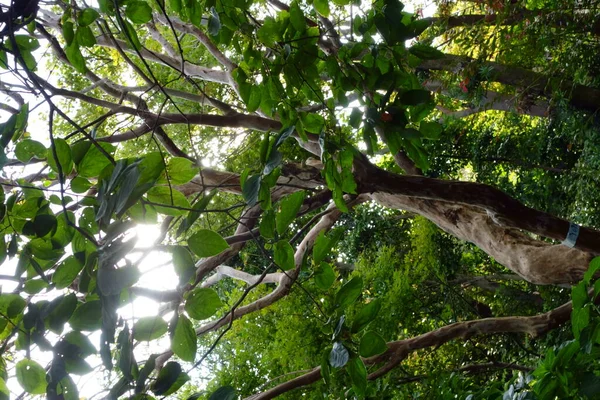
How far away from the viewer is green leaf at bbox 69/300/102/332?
85 cm

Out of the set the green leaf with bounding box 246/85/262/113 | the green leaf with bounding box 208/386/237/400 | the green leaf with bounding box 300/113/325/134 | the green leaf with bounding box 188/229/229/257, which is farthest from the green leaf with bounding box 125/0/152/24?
the green leaf with bounding box 208/386/237/400

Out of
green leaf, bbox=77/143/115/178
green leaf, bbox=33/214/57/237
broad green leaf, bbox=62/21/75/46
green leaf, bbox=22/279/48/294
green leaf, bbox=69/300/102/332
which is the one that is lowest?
green leaf, bbox=69/300/102/332

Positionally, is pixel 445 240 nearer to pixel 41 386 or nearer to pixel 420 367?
pixel 420 367

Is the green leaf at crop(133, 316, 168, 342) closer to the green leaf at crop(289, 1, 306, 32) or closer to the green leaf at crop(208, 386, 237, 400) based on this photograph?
the green leaf at crop(208, 386, 237, 400)

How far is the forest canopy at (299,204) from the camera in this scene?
88 cm

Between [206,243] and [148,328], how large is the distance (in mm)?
161

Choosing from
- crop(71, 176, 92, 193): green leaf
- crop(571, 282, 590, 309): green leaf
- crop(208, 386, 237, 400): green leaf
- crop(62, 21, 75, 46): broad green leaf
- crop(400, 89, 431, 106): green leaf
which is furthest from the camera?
crop(571, 282, 590, 309): green leaf

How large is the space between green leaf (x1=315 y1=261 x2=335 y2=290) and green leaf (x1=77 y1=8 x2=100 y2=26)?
634 mm

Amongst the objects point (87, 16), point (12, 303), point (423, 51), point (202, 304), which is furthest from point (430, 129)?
point (12, 303)

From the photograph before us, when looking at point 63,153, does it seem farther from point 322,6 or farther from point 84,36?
point 322,6

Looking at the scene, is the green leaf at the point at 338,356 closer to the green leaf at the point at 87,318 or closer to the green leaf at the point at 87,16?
the green leaf at the point at 87,318

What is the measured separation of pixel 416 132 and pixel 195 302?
50cm

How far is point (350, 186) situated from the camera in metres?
1.40

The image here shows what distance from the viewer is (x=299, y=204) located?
989 mm
